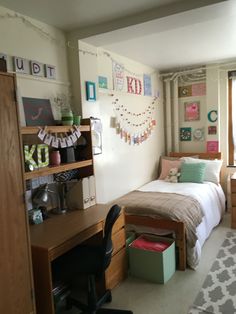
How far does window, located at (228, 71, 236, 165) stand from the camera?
446 cm

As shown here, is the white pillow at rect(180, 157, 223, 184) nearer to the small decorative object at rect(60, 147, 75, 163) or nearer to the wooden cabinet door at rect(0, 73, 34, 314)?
the small decorative object at rect(60, 147, 75, 163)

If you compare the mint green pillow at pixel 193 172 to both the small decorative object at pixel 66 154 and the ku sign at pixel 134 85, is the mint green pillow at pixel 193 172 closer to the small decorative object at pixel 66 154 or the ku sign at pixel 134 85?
the ku sign at pixel 134 85

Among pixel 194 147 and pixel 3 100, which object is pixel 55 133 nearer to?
pixel 3 100

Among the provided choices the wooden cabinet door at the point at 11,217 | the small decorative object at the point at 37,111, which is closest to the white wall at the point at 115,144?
the small decorative object at the point at 37,111

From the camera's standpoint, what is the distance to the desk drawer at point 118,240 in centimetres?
259

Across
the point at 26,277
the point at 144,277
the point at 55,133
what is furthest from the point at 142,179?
the point at 26,277

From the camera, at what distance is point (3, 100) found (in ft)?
5.39

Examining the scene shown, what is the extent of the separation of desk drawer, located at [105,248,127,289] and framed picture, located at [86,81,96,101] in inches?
60.5

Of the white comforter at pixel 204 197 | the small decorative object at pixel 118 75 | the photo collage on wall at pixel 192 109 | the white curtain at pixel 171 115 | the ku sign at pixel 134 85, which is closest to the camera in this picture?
the white comforter at pixel 204 197

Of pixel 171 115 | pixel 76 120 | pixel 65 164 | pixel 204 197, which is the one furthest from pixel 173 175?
pixel 65 164

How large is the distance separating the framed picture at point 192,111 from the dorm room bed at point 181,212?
1.22 metres

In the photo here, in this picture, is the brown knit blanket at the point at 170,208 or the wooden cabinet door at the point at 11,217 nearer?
the wooden cabinet door at the point at 11,217

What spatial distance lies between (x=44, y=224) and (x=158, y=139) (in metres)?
2.93

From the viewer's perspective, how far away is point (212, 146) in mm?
4656
